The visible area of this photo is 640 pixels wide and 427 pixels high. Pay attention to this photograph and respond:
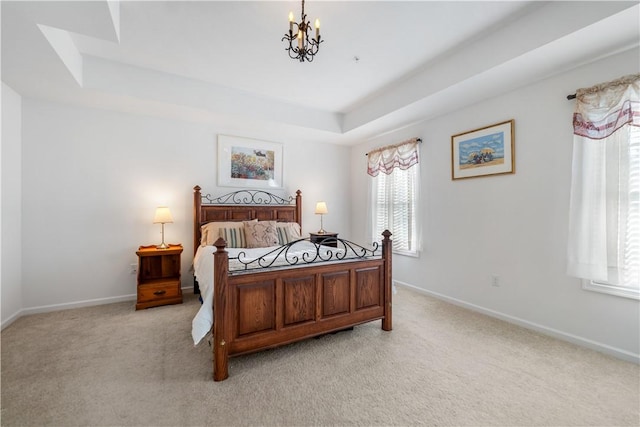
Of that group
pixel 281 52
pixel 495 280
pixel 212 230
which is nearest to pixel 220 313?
pixel 212 230

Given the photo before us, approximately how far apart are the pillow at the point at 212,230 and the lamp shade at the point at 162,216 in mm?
472

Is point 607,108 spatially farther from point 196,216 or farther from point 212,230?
point 196,216

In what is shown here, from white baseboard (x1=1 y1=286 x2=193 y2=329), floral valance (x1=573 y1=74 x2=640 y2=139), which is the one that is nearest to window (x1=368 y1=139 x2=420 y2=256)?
floral valance (x1=573 y1=74 x2=640 y2=139)

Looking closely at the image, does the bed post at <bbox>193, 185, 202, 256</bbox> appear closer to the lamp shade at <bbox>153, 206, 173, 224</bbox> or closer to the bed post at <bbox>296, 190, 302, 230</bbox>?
the lamp shade at <bbox>153, 206, 173, 224</bbox>

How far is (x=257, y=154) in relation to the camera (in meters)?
4.68

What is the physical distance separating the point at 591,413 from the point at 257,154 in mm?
4621

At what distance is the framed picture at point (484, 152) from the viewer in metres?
3.06

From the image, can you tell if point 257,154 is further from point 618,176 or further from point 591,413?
point 591,413

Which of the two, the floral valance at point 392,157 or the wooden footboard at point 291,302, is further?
the floral valance at point 392,157

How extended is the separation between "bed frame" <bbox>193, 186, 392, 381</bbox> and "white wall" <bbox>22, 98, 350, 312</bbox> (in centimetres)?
244

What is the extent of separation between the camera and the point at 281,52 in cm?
287

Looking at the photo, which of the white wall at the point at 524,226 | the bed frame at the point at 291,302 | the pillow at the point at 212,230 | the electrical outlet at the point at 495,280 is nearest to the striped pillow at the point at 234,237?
A: the pillow at the point at 212,230

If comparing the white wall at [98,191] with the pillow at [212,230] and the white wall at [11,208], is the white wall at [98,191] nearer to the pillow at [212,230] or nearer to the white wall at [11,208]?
the white wall at [11,208]

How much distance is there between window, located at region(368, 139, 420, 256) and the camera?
4203mm
